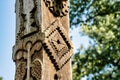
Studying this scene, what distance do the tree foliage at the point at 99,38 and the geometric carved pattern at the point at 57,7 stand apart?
10.3 meters

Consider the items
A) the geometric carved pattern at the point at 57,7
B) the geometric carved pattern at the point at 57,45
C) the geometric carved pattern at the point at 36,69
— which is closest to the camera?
the geometric carved pattern at the point at 36,69

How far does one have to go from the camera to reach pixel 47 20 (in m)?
2.47

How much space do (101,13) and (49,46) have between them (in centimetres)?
1363

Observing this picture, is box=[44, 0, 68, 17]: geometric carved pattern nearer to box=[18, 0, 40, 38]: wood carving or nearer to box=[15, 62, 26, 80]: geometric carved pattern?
box=[18, 0, 40, 38]: wood carving

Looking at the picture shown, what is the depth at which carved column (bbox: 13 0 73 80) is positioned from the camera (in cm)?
235

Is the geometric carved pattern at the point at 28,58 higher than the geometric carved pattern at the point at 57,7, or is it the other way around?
the geometric carved pattern at the point at 57,7

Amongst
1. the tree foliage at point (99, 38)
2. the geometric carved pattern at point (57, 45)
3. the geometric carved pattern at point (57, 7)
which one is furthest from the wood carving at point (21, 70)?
Answer: the tree foliage at point (99, 38)

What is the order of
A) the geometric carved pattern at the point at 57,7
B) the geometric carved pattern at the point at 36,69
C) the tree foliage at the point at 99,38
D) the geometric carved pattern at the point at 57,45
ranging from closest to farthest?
the geometric carved pattern at the point at 36,69 < the geometric carved pattern at the point at 57,45 < the geometric carved pattern at the point at 57,7 < the tree foliage at the point at 99,38

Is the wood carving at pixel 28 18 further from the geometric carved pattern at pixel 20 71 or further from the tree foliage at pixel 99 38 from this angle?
the tree foliage at pixel 99 38

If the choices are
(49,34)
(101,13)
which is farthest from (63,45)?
(101,13)

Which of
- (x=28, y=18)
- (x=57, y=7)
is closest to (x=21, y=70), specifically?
(x=28, y=18)

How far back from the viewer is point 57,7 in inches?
103

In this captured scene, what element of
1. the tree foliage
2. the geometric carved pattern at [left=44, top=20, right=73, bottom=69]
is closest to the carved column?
the geometric carved pattern at [left=44, top=20, right=73, bottom=69]

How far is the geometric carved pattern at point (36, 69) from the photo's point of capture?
7.45 ft
